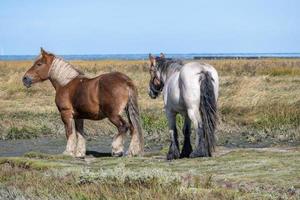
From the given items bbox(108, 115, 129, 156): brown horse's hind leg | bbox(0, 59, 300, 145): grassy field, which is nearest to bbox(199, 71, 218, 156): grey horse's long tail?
bbox(108, 115, 129, 156): brown horse's hind leg

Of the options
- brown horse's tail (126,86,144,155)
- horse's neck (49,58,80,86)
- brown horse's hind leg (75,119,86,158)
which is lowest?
brown horse's hind leg (75,119,86,158)

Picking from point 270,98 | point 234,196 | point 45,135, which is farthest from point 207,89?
point 270,98

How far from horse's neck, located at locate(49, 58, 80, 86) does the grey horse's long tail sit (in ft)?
12.5

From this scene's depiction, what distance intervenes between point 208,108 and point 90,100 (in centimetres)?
316

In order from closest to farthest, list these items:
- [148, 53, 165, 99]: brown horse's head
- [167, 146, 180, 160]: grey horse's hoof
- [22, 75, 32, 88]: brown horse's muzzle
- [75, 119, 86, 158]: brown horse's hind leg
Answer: [167, 146, 180, 160]: grey horse's hoof → [148, 53, 165, 99]: brown horse's head → [75, 119, 86, 158]: brown horse's hind leg → [22, 75, 32, 88]: brown horse's muzzle

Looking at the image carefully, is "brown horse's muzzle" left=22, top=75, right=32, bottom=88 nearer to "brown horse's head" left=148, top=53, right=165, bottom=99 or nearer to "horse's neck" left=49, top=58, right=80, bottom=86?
"horse's neck" left=49, top=58, right=80, bottom=86

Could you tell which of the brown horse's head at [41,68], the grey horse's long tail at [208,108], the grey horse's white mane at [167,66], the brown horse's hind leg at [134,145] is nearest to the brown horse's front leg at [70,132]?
the brown horse's head at [41,68]

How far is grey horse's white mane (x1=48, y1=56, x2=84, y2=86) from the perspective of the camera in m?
15.0

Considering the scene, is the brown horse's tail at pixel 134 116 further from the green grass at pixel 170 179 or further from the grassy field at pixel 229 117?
the grassy field at pixel 229 117

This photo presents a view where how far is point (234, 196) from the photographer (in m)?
7.87

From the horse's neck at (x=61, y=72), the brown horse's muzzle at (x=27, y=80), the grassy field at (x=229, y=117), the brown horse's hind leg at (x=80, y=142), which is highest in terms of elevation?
the horse's neck at (x=61, y=72)

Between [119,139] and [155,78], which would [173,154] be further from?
[155,78]

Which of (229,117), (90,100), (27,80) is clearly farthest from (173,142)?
(229,117)

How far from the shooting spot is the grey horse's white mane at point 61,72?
15039mm
